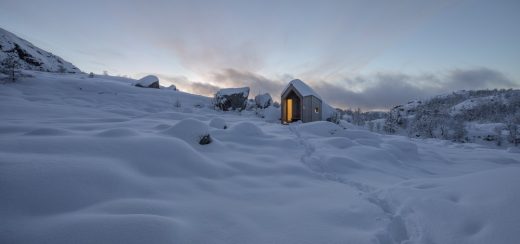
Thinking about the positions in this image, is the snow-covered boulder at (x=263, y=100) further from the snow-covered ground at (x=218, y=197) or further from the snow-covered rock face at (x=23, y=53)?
the snow-covered rock face at (x=23, y=53)

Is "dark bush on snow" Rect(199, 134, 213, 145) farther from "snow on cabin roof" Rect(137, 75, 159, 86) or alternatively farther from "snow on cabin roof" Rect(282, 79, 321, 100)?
"snow on cabin roof" Rect(137, 75, 159, 86)

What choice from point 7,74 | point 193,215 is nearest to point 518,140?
point 193,215

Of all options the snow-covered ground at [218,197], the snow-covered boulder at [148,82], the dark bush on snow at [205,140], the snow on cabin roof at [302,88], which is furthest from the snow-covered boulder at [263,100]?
the snow-covered ground at [218,197]

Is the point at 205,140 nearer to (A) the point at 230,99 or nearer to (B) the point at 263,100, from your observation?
(A) the point at 230,99

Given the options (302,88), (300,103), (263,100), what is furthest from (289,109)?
(263,100)

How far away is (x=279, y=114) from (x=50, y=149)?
1579 cm

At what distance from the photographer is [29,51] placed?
23031mm

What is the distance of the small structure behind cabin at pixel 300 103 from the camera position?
16.7 metres

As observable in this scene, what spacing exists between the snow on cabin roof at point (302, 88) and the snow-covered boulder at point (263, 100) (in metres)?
3.80

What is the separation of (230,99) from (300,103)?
571 centimetres

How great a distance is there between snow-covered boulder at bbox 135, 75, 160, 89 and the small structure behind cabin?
12235mm

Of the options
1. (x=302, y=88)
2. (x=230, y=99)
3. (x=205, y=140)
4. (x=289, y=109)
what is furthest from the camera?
(x=230, y=99)

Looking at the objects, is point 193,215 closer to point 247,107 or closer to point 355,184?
point 355,184

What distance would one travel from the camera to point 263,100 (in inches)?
845
